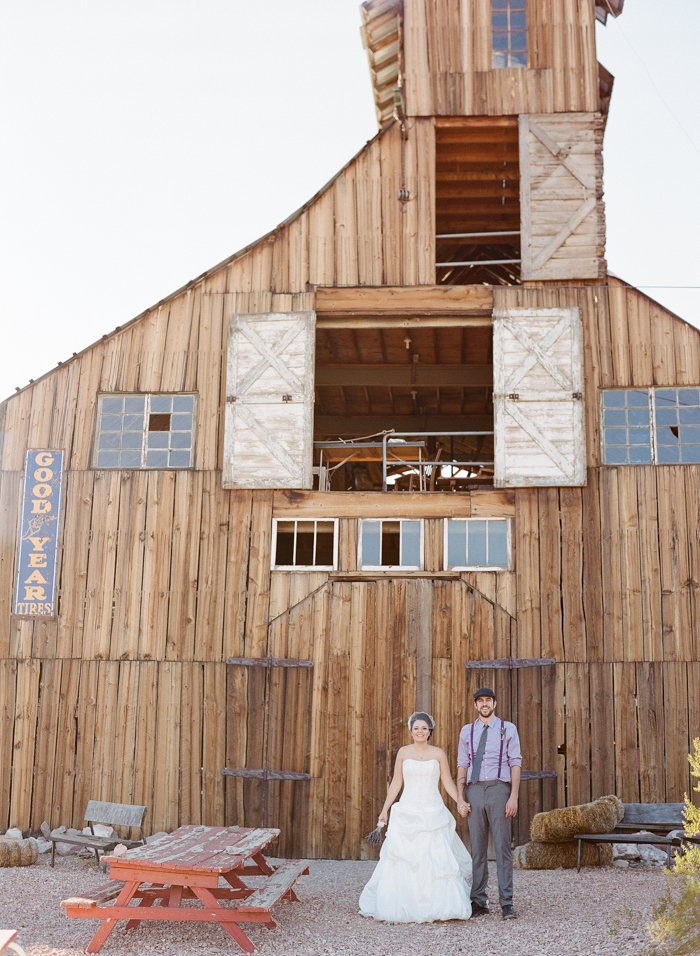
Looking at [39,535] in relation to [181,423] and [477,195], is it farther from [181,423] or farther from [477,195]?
A: [477,195]

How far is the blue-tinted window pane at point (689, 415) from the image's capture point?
11.5 metres

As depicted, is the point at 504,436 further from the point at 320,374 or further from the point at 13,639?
the point at 13,639

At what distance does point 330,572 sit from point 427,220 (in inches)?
182

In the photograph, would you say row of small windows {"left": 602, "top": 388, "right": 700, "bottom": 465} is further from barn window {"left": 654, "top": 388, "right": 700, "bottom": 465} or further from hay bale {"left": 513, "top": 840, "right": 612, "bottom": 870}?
hay bale {"left": 513, "top": 840, "right": 612, "bottom": 870}

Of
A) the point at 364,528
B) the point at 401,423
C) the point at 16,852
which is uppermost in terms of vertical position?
the point at 401,423

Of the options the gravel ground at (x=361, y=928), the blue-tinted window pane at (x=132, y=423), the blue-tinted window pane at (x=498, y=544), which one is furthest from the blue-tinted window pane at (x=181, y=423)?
the gravel ground at (x=361, y=928)

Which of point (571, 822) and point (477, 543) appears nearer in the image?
point (571, 822)

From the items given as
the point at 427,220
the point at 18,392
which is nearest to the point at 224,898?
the point at 18,392

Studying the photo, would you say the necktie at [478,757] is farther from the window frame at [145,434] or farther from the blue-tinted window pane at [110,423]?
the blue-tinted window pane at [110,423]

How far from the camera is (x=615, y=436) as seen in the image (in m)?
11.5

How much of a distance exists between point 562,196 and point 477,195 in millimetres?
2813

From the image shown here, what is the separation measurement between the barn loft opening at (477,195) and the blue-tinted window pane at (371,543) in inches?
136

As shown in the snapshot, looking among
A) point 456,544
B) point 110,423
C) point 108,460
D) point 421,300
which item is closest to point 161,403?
point 110,423

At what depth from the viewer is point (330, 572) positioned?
11.4m
